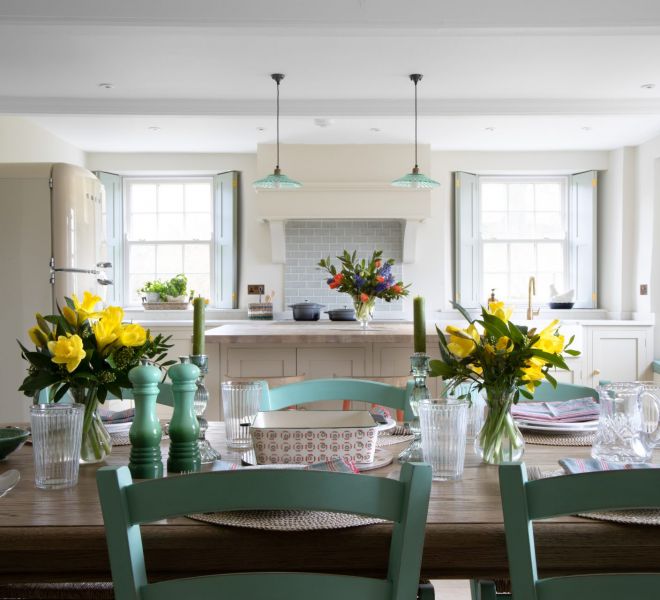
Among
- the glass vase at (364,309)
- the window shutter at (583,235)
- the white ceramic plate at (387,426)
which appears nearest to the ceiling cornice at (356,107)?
the glass vase at (364,309)

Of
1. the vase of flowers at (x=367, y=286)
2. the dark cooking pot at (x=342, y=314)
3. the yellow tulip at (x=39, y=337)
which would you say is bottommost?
the dark cooking pot at (x=342, y=314)

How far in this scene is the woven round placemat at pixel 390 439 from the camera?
1.60 meters

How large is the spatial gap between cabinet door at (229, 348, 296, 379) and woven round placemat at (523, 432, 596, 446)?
2207 mm

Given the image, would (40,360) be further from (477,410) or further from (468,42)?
(468,42)

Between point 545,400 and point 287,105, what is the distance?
136 inches

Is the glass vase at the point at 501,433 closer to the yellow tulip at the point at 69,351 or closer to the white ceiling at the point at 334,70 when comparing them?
the yellow tulip at the point at 69,351

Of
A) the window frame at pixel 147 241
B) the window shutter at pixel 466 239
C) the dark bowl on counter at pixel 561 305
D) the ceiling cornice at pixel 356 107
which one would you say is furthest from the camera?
the window frame at pixel 147 241

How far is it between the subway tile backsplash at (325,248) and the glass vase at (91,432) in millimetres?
5099

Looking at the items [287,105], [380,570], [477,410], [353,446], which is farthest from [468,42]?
[380,570]

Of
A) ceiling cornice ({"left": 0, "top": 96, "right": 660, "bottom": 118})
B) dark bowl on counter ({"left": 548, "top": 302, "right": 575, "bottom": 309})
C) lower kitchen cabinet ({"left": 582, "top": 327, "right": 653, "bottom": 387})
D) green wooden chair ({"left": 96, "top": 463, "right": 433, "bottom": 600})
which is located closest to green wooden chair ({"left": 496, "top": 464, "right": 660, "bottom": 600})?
green wooden chair ({"left": 96, "top": 463, "right": 433, "bottom": 600})

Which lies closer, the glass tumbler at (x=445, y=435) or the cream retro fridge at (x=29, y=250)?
the glass tumbler at (x=445, y=435)

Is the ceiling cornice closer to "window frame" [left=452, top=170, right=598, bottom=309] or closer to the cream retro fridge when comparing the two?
the cream retro fridge

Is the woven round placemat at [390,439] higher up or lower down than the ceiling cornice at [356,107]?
lower down

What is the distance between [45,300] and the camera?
4242 millimetres
